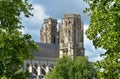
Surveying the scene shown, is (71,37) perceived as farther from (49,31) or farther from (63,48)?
(49,31)

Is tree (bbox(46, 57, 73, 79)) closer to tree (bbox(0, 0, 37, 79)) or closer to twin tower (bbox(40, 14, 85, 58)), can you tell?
twin tower (bbox(40, 14, 85, 58))

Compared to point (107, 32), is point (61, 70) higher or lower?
lower

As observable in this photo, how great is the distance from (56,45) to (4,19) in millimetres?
137056

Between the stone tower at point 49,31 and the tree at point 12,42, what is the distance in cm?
14313

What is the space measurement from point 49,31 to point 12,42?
147 m

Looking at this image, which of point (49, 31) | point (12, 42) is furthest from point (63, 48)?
point (12, 42)

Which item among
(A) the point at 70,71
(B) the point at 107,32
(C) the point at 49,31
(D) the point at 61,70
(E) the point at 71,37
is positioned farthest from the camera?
(C) the point at 49,31

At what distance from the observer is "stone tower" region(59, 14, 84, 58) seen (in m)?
150

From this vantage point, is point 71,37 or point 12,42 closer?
point 12,42

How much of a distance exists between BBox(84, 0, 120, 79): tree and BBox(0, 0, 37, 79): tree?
195 inches

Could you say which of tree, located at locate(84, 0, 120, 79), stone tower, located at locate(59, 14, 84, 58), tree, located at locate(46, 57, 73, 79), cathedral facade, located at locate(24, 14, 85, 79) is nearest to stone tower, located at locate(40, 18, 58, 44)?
cathedral facade, located at locate(24, 14, 85, 79)

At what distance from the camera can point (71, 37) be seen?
152 metres

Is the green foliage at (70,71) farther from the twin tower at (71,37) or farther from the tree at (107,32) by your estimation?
the tree at (107,32)

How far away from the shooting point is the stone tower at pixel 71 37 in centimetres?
15038
